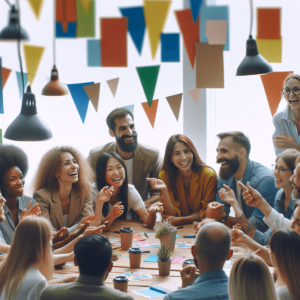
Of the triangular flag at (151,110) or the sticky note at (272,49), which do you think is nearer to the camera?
the sticky note at (272,49)

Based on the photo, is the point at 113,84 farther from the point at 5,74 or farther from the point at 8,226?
the point at 8,226

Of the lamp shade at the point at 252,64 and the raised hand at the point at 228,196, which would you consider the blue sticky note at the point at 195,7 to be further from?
the raised hand at the point at 228,196

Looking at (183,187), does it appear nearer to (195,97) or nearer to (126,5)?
(195,97)

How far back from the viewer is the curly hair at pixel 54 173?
331 cm

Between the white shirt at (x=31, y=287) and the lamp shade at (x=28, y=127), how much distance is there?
1.22 metres

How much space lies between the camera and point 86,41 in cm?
466

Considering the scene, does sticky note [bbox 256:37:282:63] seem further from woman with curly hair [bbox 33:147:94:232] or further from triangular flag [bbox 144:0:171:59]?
woman with curly hair [bbox 33:147:94:232]

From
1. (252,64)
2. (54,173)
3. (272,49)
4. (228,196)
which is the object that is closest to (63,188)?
(54,173)

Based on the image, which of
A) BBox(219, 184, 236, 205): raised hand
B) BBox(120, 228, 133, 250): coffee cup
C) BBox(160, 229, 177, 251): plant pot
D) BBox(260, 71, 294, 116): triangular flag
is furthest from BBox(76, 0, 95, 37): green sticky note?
BBox(160, 229, 177, 251): plant pot

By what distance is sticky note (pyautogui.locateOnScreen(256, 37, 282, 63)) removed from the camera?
14.8 ft

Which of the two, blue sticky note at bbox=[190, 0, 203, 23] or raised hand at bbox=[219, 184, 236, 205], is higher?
blue sticky note at bbox=[190, 0, 203, 23]

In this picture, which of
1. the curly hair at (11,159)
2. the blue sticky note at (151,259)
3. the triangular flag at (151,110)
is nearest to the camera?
the blue sticky note at (151,259)

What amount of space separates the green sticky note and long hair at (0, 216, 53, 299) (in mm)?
3168

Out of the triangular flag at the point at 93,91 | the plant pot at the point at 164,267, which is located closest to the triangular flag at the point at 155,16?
the triangular flag at the point at 93,91
